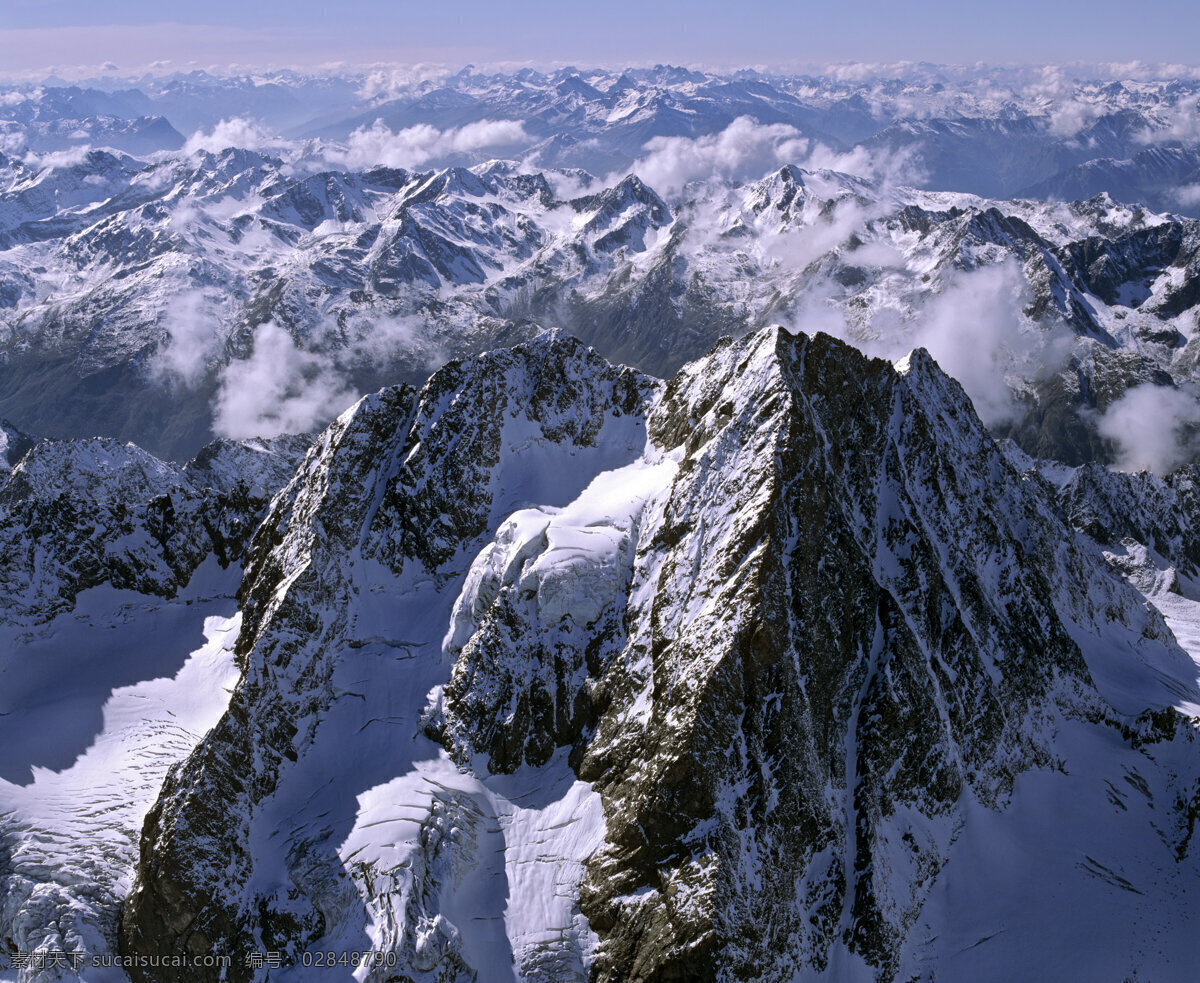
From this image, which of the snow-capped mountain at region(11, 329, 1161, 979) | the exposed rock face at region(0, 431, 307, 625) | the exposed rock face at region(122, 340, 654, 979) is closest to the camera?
the snow-capped mountain at region(11, 329, 1161, 979)

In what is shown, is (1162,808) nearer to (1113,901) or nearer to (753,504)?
(1113,901)

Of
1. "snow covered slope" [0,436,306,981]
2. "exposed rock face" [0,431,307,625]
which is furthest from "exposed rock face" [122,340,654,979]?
"exposed rock face" [0,431,307,625]

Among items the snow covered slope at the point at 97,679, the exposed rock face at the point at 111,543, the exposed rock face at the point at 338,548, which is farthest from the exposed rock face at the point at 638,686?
the exposed rock face at the point at 111,543

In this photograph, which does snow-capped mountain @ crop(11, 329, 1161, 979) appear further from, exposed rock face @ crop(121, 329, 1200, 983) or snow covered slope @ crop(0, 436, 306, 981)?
snow covered slope @ crop(0, 436, 306, 981)

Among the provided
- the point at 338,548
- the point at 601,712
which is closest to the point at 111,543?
the point at 338,548

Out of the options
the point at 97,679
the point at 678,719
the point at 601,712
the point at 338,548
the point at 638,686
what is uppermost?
the point at 338,548

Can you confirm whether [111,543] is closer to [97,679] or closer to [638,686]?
[97,679]

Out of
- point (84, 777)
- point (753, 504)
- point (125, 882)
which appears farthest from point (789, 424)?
point (84, 777)

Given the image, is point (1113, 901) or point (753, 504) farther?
point (1113, 901)
